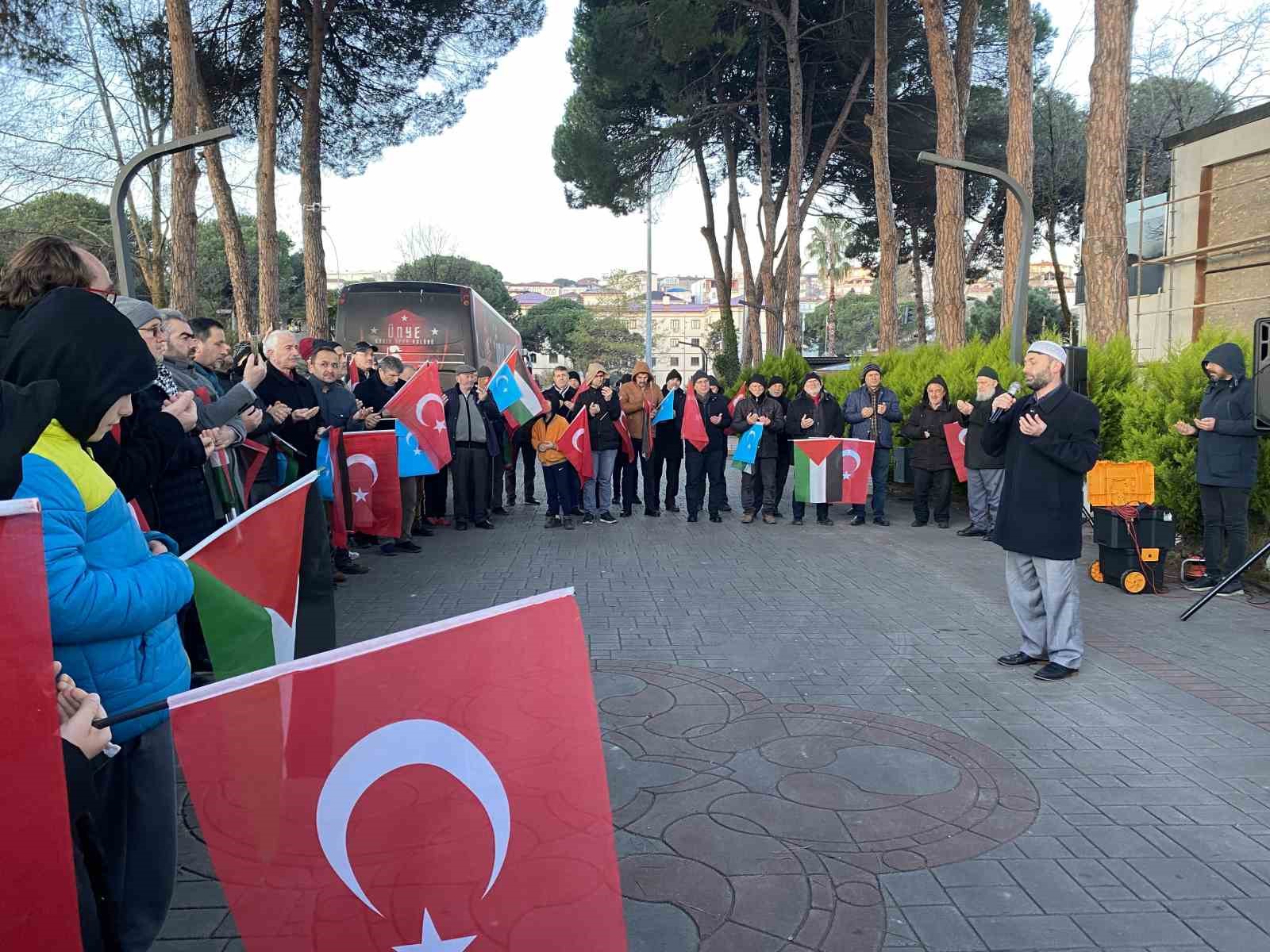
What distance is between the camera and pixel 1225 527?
8.00 metres

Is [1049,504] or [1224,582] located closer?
[1049,504]

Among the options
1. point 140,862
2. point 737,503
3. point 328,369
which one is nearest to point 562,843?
point 140,862

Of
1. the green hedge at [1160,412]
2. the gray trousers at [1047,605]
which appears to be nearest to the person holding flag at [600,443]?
the green hedge at [1160,412]

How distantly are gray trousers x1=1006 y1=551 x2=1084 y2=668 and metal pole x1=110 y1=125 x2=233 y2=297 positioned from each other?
765cm

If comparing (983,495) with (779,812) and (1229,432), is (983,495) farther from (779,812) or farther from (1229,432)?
(779,812)

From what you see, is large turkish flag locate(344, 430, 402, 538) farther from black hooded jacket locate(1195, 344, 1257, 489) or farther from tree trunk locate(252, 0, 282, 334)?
tree trunk locate(252, 0, 282, 334)

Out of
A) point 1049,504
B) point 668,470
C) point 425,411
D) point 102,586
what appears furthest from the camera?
point 668,470

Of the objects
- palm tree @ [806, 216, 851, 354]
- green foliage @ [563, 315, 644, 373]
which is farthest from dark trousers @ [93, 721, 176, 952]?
green foliage @ [563, 315, 644, 373]

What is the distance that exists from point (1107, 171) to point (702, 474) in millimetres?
6141

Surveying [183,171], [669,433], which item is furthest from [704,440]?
[183,171]

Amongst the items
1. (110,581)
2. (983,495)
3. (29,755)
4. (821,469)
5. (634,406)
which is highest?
(634,406)

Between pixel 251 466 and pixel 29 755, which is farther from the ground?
pixel 251 466

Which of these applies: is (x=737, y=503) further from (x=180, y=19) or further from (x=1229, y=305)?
(x=1229, y=305)

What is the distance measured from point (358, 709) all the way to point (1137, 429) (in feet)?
30.8
